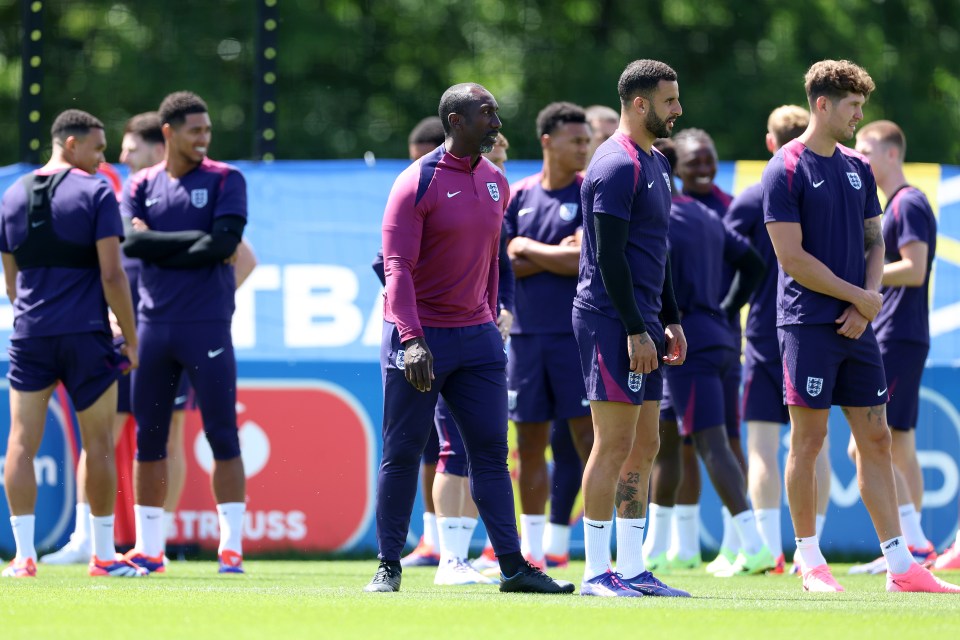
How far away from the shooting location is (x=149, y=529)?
30.2ft

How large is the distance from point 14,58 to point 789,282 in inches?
634

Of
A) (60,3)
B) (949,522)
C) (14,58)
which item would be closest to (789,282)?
(949,522)

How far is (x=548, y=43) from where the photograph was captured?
70.2 ft

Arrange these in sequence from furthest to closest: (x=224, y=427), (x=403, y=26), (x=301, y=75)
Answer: (x=403, y=26), (x=301, y=75), (x=224, y=427)

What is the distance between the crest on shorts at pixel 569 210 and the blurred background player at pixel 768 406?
3.94ft

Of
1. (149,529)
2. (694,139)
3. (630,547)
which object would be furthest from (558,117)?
(149,529)

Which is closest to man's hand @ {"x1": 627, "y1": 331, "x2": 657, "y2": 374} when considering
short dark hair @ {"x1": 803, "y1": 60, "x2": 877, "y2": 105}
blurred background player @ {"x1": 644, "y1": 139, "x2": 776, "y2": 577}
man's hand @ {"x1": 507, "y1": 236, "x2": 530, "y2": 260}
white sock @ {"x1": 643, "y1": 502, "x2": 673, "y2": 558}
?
short dark hair @ {"x1": 803, "y1": 60, "x2": 877, "y2": 105}

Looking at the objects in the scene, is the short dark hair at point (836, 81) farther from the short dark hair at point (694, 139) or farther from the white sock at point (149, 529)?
the white sock at point (149, 529)

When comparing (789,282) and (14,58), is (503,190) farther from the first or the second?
(14,58)

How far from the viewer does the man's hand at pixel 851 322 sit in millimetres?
7598

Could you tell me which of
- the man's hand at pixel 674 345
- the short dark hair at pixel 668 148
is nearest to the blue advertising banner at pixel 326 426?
the short dark hair at pixel 668 148

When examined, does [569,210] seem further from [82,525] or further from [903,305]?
[82,525]

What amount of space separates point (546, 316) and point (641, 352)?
221 centimetres

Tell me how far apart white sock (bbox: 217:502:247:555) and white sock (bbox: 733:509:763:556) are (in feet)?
9.67
